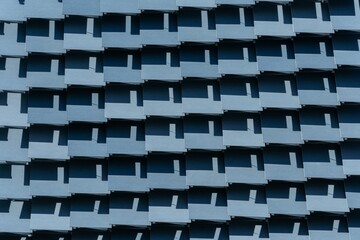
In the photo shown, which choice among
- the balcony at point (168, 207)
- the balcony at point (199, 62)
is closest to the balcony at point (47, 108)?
the balcony at point (168, 207)

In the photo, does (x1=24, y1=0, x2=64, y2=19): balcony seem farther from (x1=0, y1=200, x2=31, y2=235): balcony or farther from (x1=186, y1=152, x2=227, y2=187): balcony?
(x1=186, y1=152, x2=227, y2=187): balcony

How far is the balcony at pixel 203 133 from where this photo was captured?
41.0 feet

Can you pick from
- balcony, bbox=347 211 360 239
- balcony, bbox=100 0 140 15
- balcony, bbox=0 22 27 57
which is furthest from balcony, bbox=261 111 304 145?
balcony, bbox=0 22 27 57

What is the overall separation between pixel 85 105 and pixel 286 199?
4.76 meters

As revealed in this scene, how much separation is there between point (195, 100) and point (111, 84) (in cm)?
184

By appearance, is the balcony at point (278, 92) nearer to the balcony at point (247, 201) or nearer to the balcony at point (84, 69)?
the balcony at point (247, 201)

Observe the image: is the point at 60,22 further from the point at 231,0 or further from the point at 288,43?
the point at 288,43

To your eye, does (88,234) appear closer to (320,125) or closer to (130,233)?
(130,233)

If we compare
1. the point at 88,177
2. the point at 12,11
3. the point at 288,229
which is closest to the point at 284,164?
the point at 288,229

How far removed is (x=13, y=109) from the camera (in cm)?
1277

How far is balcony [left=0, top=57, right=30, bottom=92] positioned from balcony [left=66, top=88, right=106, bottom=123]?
104 cm

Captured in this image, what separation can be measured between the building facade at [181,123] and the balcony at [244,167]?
2 cm

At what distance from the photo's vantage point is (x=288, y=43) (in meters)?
12.9

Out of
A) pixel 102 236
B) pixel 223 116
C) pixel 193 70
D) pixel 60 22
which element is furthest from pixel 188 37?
pixel 102 236
